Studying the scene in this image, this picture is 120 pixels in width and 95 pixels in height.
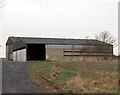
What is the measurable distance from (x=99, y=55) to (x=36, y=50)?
11.5 meters

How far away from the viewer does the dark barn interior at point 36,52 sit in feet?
140

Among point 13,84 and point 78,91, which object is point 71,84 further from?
point 13,84

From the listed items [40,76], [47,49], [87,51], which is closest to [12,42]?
[47,49]

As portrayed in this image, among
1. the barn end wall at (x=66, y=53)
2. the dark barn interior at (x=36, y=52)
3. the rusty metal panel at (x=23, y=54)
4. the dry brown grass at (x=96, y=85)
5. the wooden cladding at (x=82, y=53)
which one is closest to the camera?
the dry brown grass at (x=96, y=85)

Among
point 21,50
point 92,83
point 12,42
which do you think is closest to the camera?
point 92,83

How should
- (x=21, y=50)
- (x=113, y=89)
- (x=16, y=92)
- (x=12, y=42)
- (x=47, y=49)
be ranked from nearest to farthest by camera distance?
(x=16, y=92), (x=113, y=89), (x=47, y=49), (x=21, y=50), (x=12, y=42)

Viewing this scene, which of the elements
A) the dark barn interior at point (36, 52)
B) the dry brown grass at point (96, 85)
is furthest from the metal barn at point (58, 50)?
the dry brown grass at point (96, 85)

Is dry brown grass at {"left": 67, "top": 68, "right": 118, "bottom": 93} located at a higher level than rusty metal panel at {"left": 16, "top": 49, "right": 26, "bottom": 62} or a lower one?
lower

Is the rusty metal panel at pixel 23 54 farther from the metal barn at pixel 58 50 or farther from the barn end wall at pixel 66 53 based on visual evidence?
the barn end wall at pixel 66 53

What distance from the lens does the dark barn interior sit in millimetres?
42812

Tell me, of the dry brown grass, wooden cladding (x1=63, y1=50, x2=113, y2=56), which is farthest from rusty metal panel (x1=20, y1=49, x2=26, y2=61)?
the dry brown grass

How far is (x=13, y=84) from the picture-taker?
1270cm

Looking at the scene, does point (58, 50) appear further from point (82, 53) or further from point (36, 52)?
point (36, 52)

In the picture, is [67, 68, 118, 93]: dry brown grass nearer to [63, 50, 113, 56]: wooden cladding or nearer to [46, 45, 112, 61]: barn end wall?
[46, 45, 112, 61]: barn end wall
